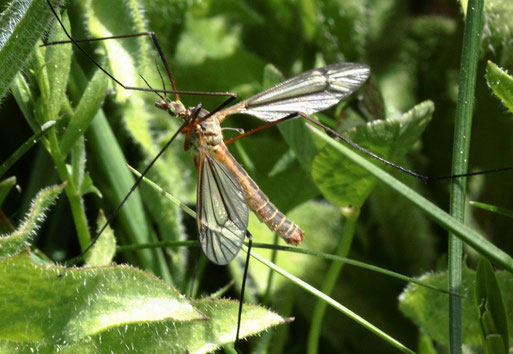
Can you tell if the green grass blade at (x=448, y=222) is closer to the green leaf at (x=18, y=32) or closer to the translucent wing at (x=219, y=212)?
the translucent wing at (x=219, y=212)

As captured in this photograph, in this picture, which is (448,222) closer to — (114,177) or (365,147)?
(365,147)

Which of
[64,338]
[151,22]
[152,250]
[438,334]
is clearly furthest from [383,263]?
[64,338]

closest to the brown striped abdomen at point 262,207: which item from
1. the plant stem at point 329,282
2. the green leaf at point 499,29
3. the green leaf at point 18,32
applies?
the plant stem at point 329,282

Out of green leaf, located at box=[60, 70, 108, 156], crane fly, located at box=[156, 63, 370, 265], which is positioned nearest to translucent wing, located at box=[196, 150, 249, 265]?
crane fly, located at box=[156, 63, 370, 265]

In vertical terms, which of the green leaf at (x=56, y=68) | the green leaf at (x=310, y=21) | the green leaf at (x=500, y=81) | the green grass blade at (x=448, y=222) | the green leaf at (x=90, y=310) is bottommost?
the green leaf at (x=90, y=310)

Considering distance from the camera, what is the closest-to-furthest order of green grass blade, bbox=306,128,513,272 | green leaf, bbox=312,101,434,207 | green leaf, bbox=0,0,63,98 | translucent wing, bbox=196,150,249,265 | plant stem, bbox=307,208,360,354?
green grass blade, bbox=306,128,513,272 < green leaf, bbox=0,0,63,98 < translucent wing, bbox=196,150,249,265 < green leaf, bbox=312,101,434,207 < plant stem, bbox=307,208,360,354

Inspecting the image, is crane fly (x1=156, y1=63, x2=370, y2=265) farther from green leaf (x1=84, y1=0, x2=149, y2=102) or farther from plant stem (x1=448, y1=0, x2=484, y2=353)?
plant stem (x1=448, y1=0, x2=484, y2=353)

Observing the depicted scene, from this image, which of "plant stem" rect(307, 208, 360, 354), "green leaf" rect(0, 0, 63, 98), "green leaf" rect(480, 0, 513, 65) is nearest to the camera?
"green leaf" rect(0, 0, 63, 98)

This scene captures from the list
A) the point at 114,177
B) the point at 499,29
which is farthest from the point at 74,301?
the point at 499,29
